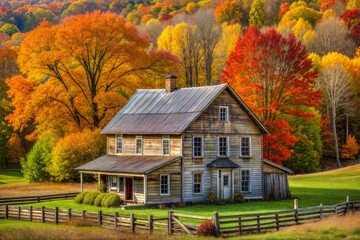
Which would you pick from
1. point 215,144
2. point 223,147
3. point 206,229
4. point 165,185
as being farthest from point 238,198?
point 206,229

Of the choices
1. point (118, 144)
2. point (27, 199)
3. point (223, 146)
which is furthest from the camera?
point (118, 144)

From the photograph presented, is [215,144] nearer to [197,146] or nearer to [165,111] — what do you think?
[197,146]

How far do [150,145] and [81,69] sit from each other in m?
23.0

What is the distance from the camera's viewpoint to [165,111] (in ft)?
169

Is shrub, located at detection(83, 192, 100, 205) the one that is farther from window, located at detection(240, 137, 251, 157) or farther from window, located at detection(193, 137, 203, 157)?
window, located at detection(240, 137, 251, 157)

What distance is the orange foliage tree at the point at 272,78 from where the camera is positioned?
6009cm

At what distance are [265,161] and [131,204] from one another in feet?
39.7

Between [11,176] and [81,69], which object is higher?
[81,69]

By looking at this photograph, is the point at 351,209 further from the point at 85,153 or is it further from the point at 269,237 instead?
the point at 85,153

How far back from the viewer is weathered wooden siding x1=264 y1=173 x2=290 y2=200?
52.9m

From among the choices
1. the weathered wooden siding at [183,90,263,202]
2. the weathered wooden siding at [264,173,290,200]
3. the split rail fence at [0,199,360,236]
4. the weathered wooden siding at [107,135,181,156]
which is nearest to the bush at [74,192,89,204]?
the weathered wooden siding at [107,135,181,156]

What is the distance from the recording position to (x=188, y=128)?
160 feet

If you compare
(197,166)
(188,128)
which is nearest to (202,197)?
(197,166)

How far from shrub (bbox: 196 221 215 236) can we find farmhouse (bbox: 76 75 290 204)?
13683 mm
